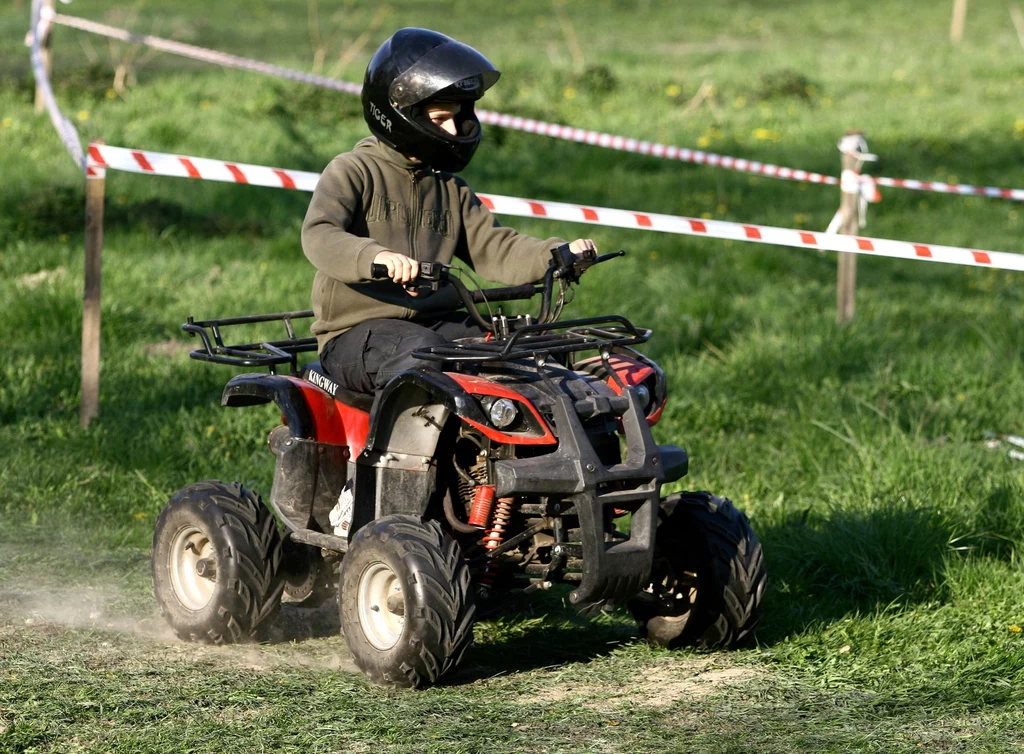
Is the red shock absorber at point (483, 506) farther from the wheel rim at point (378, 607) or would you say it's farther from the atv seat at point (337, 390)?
the atv seat at point (337, 390)

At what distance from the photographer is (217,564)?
4938mm

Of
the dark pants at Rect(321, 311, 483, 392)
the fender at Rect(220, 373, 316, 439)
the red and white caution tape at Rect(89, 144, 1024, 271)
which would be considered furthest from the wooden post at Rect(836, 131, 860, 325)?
the fender at Rect(220, 373, 316, 439)

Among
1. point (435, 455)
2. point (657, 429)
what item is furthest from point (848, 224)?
point (435, 455)

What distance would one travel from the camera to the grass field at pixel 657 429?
4.23m

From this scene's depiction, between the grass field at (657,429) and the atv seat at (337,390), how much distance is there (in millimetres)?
864

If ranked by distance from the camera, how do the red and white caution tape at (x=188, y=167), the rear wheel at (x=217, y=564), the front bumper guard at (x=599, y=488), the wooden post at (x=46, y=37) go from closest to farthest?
1. the front bumper guard at (x=599, y=488)
2. the rear wheel at (x=217, y=564)
3. the red and white caution tape at (x=188, y=167)
4. the wooden post at (x=46, y=37)

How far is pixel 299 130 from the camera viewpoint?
13086mm

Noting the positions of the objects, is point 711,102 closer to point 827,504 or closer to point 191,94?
point 191,94

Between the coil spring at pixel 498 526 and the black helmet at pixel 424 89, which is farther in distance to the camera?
the black helmet at pixel 424 89

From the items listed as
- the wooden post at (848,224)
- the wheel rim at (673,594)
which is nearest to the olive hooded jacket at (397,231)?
the wheel rim at (673,594)

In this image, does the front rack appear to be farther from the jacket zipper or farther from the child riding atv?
the jacket zipper

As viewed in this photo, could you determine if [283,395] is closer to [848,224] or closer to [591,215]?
[591,215]

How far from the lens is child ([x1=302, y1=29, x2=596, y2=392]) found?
15.3 feet

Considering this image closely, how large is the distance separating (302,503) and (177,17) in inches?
785
